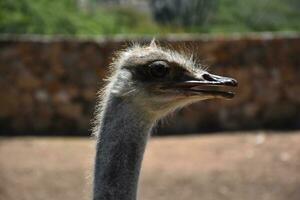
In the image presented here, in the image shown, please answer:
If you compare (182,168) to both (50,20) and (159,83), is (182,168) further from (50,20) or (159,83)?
(50,20)

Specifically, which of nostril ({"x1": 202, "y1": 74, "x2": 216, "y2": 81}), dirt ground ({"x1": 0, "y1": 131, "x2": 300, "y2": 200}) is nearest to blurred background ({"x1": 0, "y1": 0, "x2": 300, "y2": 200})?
dirt ground ({"x1": 0, "y1": 131, "x2": 300, "y2": 200})

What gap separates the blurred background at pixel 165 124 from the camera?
683 centimetres

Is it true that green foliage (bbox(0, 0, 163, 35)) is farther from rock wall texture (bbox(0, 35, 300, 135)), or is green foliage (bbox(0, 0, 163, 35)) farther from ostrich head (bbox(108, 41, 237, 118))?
ostrich head (bbox(108, 41, 237, 118))

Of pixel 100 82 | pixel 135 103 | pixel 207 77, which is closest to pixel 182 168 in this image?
pixel 100 82

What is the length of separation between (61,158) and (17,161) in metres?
0.44

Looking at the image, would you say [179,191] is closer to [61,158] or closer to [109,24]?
[61,158]

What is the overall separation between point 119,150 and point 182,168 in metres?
4.71

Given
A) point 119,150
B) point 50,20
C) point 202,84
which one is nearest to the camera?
point 119,150

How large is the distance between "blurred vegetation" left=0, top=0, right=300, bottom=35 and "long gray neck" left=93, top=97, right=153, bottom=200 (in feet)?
27.5

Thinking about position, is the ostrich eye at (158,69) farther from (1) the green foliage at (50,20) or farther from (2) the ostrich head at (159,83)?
(1) the green foliage at (50,20)

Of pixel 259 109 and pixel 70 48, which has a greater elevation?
pixel 70 48

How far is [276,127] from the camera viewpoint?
9336 millimetres

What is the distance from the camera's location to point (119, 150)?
267 cm

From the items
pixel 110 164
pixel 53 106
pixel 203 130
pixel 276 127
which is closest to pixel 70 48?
pixel 53 106
